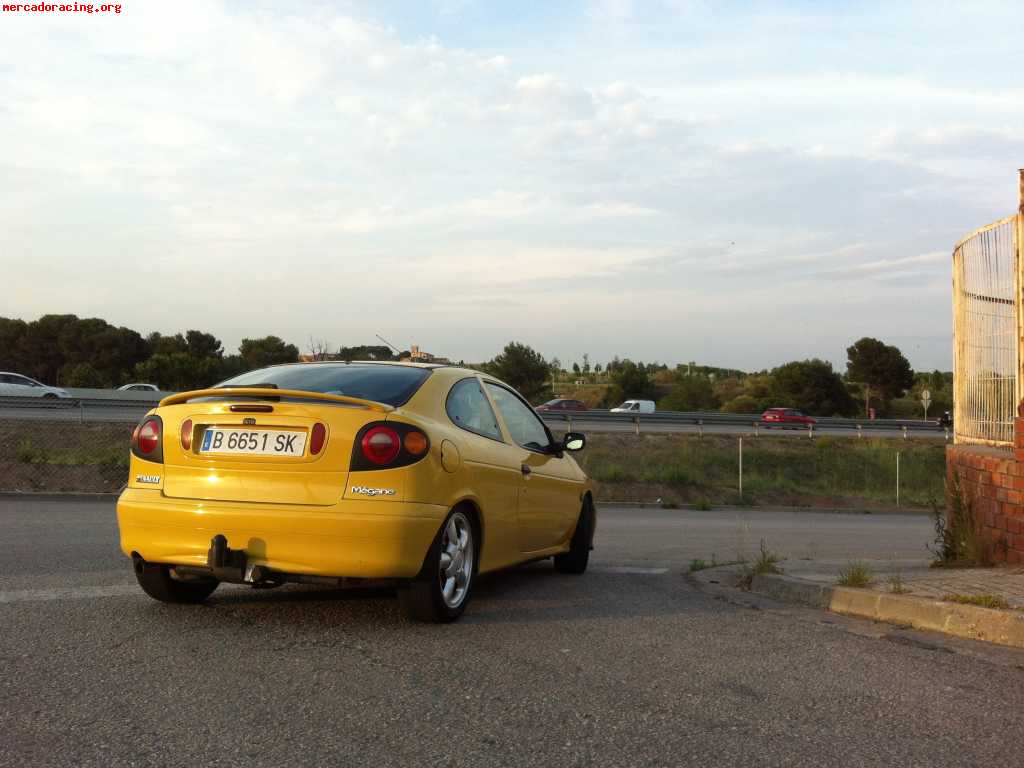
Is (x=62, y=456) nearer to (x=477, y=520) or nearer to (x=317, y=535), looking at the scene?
(x=477, y=520)

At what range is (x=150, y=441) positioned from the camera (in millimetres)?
5855

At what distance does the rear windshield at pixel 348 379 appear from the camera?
5.89 meters

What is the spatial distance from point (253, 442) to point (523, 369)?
68.7 m

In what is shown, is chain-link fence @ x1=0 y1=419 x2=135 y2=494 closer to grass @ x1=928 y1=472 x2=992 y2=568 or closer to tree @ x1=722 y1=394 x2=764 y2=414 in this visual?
grass @ x1=928 y1=472 x2=992 y2=568

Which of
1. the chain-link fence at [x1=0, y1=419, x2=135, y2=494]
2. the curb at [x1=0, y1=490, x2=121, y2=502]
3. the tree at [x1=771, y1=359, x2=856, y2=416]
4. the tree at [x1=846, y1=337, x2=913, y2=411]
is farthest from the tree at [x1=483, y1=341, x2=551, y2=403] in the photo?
A: the curb at [x1=0, y1=490, x2=121, y2=502]

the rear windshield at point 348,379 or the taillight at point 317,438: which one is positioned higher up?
the rear windshield at point 348,379

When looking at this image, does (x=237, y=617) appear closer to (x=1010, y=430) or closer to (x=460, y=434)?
(x=460, y=434)

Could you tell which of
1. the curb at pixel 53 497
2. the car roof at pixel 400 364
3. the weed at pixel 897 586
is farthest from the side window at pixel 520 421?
the curb at pixel 53 497

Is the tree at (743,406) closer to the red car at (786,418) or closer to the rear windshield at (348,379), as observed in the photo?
the red car at (786,418)

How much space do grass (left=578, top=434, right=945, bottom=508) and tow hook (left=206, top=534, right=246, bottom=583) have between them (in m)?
17.7

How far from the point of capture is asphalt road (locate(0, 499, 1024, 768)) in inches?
143

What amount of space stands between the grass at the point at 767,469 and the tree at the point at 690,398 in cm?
3512

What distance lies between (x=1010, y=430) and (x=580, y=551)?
139 inches

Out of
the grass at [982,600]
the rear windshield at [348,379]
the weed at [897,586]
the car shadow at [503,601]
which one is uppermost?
the rear windshield at [348,379]
